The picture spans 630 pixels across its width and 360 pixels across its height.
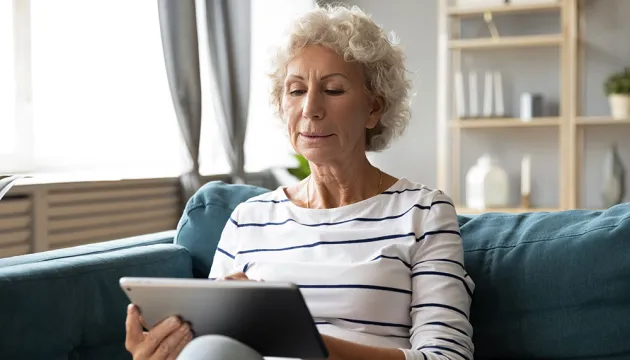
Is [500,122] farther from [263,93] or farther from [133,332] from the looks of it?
[133,332]

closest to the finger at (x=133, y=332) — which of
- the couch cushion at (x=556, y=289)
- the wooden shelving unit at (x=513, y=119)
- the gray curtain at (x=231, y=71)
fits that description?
the couch cushion at (x=556, y=289)

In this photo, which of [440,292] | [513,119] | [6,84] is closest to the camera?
[440,292]

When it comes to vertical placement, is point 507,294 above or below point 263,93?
below

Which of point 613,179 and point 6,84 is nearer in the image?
point 6,84

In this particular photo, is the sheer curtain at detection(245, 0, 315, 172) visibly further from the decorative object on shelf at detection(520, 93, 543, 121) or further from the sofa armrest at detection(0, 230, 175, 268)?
the sofa armrest at detection(0, 230, 175, 268)

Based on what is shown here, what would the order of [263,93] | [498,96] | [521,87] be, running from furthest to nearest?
[263,93], [521,87], [498,96]

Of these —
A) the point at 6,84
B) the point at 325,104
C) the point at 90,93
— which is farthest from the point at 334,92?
the point at 90,93

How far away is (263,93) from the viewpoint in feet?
16.2

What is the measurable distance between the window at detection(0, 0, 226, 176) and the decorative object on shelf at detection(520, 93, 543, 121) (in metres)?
1.69

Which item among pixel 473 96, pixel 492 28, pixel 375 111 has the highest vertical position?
pixel 492 28

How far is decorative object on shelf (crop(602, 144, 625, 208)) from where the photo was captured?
4.39 metres

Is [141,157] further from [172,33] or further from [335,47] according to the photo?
[335,47]

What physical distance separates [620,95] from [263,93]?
2009 millimetres

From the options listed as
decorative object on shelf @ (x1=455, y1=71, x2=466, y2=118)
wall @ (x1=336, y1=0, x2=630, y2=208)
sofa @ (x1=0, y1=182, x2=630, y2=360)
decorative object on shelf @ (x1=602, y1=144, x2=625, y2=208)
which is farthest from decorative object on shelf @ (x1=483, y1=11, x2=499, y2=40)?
sofa @ (x1=0, y1=182, x2=630, y2=360)
